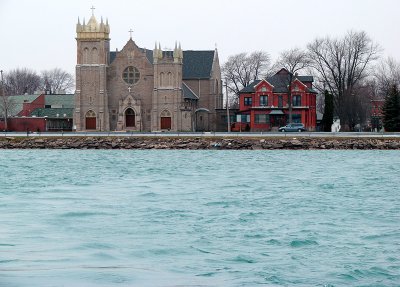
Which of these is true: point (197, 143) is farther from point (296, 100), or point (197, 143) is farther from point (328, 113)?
point (328, 113)

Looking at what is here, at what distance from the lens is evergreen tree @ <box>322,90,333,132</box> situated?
97.9m

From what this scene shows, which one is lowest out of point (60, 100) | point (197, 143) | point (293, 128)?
point (197, 143)

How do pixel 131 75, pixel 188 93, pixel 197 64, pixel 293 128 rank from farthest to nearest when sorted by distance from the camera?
pixel 197 64
pixel 188 93
pixel 131 75
pixel 293 128

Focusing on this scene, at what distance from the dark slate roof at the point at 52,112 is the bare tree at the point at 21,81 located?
55.0 metres

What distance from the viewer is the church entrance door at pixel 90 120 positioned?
10100 centimetres

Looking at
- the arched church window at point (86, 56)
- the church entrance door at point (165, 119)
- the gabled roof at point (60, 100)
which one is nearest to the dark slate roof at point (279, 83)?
the church entrance door at point (165, 119)

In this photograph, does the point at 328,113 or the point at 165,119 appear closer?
the point at 328,113

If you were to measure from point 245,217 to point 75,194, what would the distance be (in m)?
10.1

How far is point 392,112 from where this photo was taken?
8888 cm

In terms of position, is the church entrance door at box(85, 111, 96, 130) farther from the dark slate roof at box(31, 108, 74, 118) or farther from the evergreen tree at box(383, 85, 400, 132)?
the evergreen tree at box(383, 85, 400, 132)

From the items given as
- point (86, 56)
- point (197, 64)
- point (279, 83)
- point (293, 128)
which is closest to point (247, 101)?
point (279, 83)

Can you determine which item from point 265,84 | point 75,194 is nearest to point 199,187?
point 75,194

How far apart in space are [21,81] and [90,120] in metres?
75.9

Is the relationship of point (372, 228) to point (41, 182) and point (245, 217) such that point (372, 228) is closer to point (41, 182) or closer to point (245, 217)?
point (245, 217)
